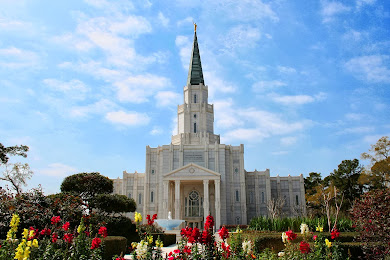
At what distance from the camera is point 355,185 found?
4547cm

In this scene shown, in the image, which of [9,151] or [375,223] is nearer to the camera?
[375,223]

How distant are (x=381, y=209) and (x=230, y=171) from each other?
1382 inches

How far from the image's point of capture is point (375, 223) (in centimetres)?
1255

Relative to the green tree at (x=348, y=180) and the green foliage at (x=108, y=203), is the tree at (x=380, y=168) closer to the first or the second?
the green tree at (x=348, y=180)

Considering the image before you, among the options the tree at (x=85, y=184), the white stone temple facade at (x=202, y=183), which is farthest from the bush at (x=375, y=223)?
the white stone temple facade at (x=202, y=183)

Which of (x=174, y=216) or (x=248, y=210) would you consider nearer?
(x=174, y=216)

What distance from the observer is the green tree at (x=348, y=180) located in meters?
45.3

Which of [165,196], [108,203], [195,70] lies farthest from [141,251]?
[195,70]

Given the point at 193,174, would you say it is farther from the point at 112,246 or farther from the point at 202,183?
the point at 112,246

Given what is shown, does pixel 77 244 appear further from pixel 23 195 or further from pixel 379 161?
pixel 379 161

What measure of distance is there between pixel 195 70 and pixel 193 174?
2199 centimetres

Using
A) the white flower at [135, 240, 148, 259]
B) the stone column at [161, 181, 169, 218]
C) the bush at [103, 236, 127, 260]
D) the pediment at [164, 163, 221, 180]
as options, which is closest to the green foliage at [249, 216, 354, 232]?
the bush at [103, 236, 127, 260]

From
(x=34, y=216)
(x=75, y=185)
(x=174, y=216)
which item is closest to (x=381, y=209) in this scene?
(x=34, y=216)

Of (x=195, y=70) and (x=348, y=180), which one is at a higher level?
(x=195, y=70)
